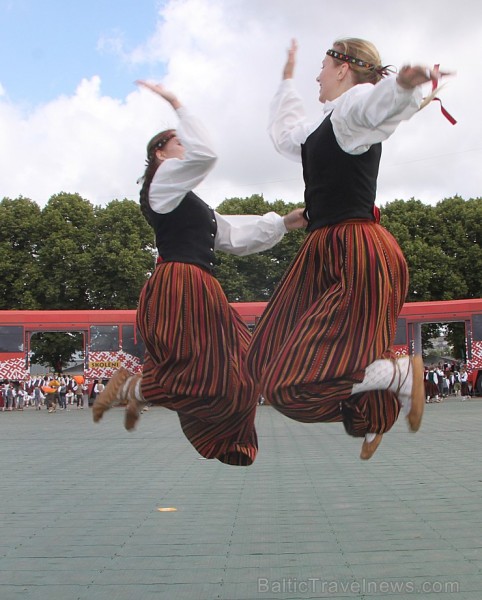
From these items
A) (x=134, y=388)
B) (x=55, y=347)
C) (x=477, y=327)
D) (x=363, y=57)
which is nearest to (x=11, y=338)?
(x=55, y=347)

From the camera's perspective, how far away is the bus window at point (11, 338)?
2422 cm

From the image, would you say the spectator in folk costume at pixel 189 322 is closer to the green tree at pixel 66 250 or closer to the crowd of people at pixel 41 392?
the crowd of people at pixel 41 392

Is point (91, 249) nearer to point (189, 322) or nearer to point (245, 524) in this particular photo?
point (245, 524)

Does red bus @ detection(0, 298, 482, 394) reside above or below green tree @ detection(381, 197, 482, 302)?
below

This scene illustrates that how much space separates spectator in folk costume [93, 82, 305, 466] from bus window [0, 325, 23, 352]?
21.7 m

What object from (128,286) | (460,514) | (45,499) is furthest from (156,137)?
(128,286)

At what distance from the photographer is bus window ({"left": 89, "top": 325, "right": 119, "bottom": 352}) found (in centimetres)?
2456

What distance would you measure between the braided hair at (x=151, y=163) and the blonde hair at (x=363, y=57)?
95 cm

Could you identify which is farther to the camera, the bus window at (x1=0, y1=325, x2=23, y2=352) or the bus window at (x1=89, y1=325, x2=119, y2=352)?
the bus window at (x1=89, y1=325, x2=119, y2=352)

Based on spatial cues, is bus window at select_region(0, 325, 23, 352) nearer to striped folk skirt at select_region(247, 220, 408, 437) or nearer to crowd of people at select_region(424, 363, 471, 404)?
crowd of people at select_region(424, 363, 471, 404)

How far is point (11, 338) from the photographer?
79.7 feet

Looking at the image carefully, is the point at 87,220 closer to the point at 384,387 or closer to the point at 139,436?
the point at 139,436

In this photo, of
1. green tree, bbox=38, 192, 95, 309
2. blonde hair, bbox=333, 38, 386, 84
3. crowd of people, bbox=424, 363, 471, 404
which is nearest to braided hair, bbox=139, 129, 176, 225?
blonde hair, bbox=333, 38, 386, 84

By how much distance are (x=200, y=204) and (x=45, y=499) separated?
6.37m
